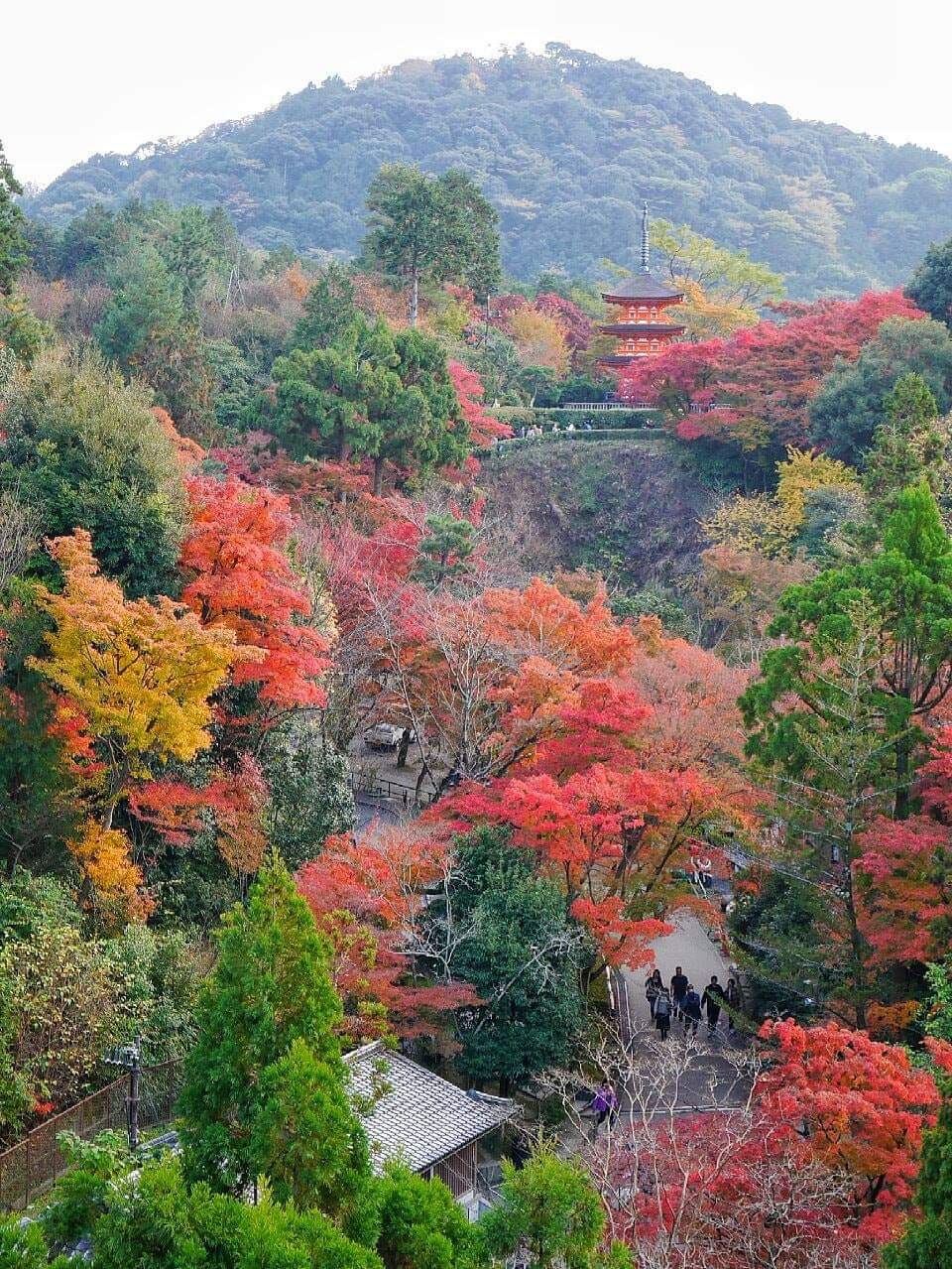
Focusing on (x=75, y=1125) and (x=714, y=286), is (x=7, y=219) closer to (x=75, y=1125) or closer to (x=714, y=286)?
(x=75, y=1125)

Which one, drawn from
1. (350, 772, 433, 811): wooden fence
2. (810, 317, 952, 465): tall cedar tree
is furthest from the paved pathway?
(810, 317, 952, 465): tall cedar tree

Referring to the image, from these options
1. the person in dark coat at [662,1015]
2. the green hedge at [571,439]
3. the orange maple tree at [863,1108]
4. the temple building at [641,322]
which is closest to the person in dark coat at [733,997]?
the person in dark coat at [662,1015]

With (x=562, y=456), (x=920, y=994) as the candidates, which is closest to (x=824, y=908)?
(x=920, y=994)

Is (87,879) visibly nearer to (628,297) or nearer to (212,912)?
(212,912)

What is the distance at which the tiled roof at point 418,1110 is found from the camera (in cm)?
1459

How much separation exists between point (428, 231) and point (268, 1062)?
117 feet

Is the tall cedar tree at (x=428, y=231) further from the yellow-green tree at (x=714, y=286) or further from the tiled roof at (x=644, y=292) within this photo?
the yellow-green tree at (x=714, y=286)

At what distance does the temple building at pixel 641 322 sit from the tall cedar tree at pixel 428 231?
478cm

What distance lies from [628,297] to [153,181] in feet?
220

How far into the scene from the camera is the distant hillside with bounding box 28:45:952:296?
92188 mm

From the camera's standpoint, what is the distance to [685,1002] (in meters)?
19.9

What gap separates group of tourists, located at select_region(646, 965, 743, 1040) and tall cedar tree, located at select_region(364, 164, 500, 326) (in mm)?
26878

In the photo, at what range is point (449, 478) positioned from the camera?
1481 inches

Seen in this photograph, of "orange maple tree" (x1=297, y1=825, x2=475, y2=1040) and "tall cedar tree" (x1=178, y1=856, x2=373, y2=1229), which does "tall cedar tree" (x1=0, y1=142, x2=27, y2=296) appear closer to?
"orange maple tree" (x1=297, y1=825, x2=475, y2=1040)
